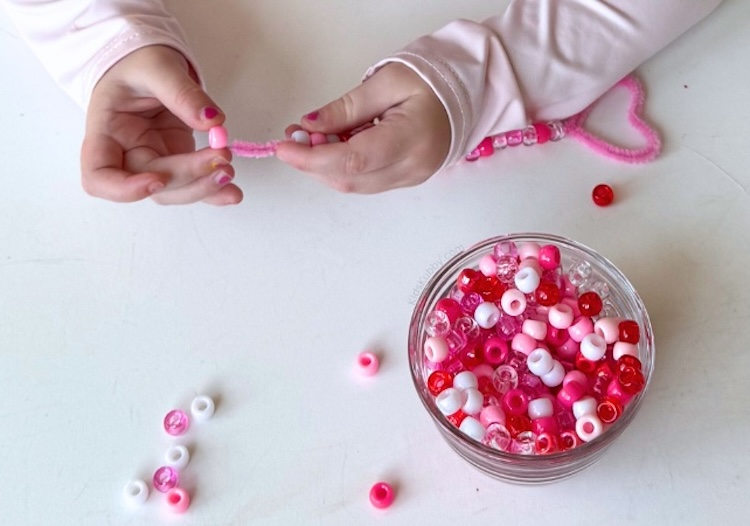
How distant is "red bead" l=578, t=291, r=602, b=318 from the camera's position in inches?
23.1

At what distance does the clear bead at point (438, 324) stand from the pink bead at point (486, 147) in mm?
194

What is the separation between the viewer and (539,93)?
2.38 feet

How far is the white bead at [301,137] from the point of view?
632mm

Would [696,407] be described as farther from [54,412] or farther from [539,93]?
[54,412]

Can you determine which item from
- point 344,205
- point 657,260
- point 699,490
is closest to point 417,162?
point 344,205

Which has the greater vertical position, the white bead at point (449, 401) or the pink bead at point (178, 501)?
the white bead at point (449, 401)

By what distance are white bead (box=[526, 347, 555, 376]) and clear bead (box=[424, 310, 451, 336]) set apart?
0.23 ft

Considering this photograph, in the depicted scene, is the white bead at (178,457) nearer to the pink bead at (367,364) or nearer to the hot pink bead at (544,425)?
the pink bead at (367,364)

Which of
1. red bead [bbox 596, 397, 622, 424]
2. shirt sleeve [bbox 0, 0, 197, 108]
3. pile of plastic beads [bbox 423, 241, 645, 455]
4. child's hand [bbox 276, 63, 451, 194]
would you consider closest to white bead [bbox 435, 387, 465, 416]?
pile of plastic beads [bbox 423, 241, 645, 455]

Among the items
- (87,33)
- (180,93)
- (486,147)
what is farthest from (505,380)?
(87,33)

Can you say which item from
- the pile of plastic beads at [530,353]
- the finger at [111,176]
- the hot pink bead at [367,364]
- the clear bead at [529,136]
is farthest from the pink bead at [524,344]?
the finger at [111,176]

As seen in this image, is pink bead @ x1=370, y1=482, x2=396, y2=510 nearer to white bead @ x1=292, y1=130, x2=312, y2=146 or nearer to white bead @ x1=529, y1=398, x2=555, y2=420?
white bead @ x1=529, y1=398, x2=555, y2=420

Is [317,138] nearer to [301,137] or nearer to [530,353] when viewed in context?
[301,137]

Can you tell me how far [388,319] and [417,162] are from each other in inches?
5.5
